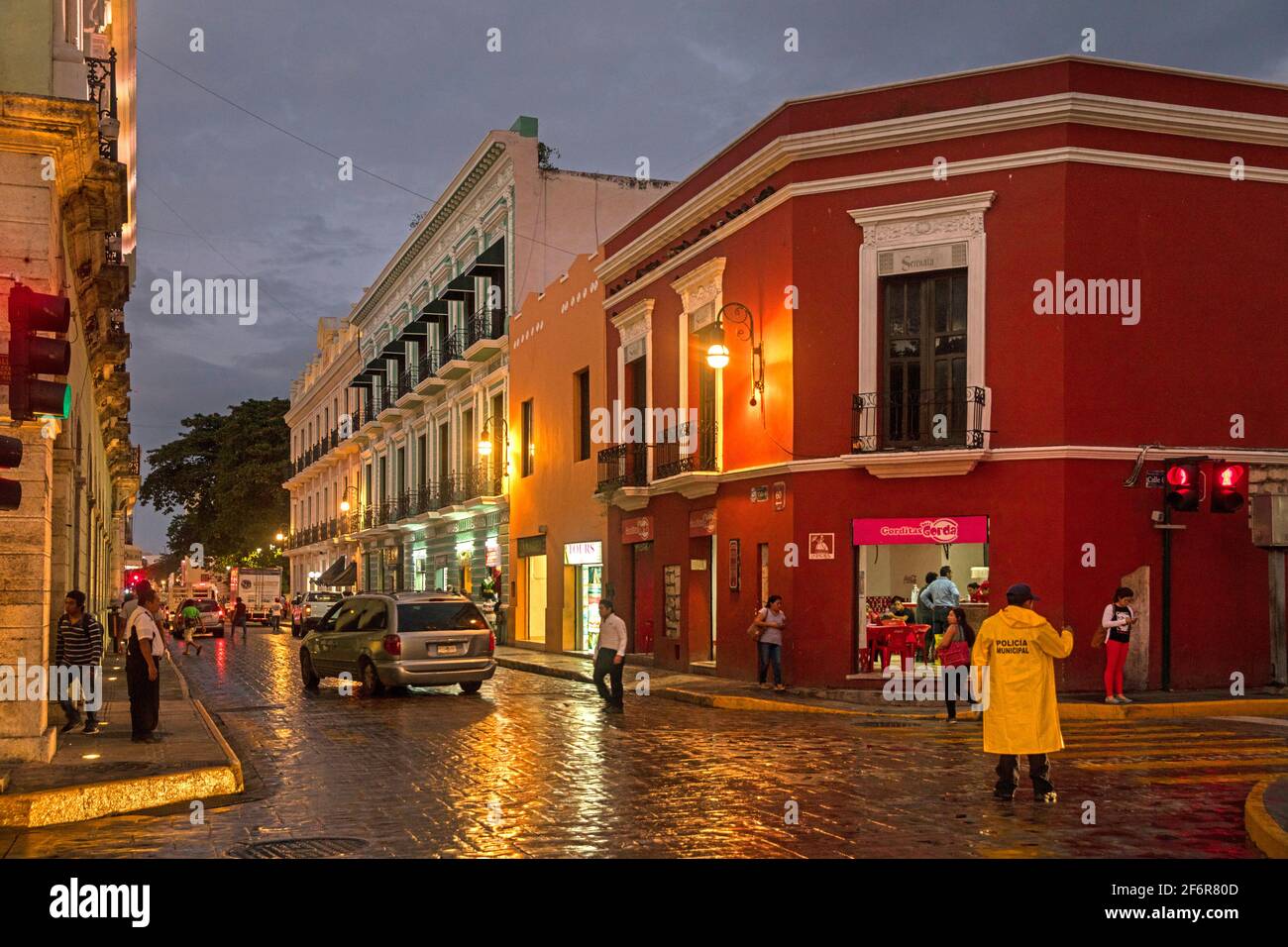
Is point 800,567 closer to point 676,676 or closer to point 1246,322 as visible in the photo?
point 676,676

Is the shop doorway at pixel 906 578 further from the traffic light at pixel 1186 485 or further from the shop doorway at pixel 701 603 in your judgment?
the shop doorway at pixel 701 603

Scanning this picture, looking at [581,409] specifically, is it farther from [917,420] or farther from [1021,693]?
[1021,693]

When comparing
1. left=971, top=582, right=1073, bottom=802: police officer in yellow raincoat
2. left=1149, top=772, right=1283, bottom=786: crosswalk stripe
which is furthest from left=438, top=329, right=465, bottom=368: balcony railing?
left=971, top=582, right=1073, bottom=802: police officer in yellow raincoat

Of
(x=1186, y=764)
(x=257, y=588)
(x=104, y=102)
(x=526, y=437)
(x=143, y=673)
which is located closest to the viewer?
(x=1186, y=764)

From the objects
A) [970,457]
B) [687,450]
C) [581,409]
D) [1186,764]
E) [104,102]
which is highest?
[104,102]

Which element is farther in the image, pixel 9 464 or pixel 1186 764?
pixel 1186 764

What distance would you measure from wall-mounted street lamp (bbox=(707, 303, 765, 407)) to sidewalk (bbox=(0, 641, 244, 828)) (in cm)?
968

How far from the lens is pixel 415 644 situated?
20078 mm

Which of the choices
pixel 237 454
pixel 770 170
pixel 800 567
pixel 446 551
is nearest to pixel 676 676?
pixel 800 567

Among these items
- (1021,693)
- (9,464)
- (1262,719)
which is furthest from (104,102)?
(1262,719)

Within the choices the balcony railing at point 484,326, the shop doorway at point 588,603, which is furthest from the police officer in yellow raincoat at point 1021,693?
the balcony railing at point 484,326

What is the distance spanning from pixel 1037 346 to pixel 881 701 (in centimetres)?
547

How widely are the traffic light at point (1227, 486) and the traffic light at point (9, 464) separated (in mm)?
14613

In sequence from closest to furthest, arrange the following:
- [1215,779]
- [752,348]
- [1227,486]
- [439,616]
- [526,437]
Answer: [1215,779], [1227,486], [439,616], [752,348], [526,437]
